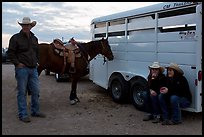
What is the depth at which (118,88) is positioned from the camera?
28.5 feet

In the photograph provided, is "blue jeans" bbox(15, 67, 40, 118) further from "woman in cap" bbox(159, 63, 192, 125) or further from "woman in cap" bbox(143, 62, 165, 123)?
"woman in cap" bbox(159, 63, 192, 125)

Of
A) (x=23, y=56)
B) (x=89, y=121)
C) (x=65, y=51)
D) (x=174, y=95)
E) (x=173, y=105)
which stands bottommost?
(x=89, y=121)

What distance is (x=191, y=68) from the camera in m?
6.30

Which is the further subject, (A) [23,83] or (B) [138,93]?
(B) [138,93]

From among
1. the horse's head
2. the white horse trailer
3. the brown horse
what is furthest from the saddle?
the white horse trailer

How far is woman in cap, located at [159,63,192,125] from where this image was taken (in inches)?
249

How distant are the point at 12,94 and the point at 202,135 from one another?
655 cm

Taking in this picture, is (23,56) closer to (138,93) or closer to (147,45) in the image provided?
(147,45)

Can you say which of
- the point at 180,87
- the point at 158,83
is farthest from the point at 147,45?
the point at 180,87

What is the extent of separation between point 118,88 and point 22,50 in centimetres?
313

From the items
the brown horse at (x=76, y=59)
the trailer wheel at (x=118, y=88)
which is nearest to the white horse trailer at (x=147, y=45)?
the trailer wheel at (x=118, y=88)

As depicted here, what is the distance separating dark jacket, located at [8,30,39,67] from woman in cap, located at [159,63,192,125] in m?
2.81

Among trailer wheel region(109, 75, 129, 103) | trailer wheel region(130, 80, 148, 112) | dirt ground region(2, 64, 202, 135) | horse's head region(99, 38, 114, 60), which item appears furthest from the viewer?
horse's head region(99, 38, 114, 60)

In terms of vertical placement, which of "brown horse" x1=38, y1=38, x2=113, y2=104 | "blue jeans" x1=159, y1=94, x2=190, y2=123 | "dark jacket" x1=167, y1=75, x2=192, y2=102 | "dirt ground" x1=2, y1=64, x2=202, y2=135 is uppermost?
"brown horse" x1=38, y1=38, x2=113, y2=104
